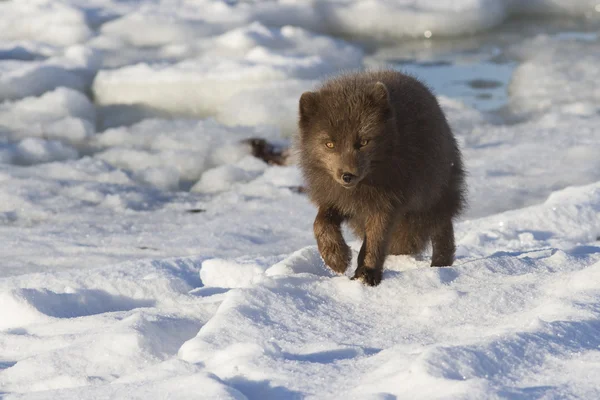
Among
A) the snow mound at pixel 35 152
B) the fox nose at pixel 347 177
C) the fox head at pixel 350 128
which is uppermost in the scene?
the fox head at pixel 350 128

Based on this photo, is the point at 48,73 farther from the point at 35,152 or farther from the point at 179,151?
the point at 179,151

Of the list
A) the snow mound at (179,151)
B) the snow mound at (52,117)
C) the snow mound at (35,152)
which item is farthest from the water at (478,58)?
the snow mound at (35,152)

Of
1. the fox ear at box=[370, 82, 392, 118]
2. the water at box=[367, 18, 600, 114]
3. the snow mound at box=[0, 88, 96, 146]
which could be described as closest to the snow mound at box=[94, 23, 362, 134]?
the snow mound at box=[0, 88, 96, 146]

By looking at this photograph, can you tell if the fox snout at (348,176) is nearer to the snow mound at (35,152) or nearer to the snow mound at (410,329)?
the snow mound at (410,329)

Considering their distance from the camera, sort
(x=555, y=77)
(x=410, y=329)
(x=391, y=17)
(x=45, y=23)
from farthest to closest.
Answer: (x=391, y=17) → (x=45, y=23) → (x=555, y=77) → (x=410, y=329)

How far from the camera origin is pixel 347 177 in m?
4.15

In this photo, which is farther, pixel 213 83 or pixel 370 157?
pixel 213 83

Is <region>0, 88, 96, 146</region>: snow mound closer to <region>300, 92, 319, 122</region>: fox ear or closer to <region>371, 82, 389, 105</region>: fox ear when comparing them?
<region>300, 92, 319, 122</region>: fox ear

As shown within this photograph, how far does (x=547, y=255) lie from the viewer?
15.9 feet

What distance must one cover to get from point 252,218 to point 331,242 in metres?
2.88

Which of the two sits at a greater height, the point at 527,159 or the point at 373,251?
the point at 373,251

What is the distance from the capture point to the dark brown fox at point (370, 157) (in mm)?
4242

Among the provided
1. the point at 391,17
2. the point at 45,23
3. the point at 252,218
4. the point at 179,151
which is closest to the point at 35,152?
the point at 179,151

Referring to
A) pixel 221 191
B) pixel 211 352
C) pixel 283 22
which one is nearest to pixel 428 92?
pixel 211 352
